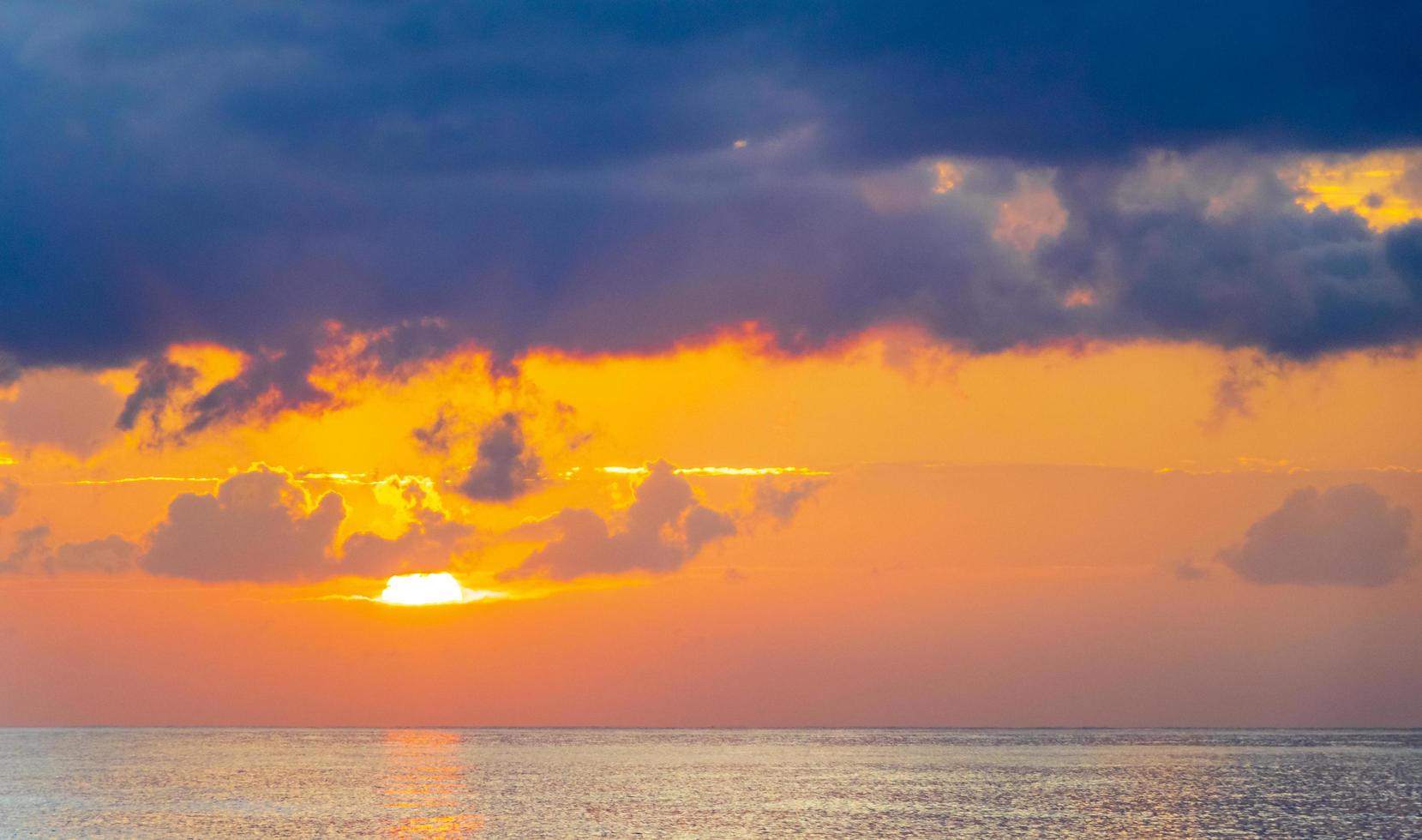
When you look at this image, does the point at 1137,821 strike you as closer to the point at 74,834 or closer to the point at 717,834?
the point at 717,834

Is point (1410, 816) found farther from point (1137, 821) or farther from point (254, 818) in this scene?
point (254, 818)

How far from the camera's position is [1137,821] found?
480ft

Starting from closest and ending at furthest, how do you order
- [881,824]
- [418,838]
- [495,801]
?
1. [418,838]
2. [881,824]
3. [495,801]

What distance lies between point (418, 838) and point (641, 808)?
37757mm

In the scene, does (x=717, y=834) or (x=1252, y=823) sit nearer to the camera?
(x=717, y=834)

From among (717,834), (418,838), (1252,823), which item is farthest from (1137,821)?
(418,838)

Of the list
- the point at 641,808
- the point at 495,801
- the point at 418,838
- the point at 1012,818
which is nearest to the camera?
the point at 418,838

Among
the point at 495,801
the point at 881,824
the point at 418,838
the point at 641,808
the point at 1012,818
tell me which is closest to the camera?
the point at 418,838

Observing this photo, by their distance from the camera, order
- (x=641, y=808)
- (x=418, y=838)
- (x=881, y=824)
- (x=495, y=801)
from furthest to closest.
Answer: (x=495, y=801)
(x=641, y=808)
(x=881, y=824)
(x=418, y=838)

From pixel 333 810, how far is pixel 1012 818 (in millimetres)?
66403

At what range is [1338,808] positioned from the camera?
167 m

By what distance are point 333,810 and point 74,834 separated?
30.2 metres

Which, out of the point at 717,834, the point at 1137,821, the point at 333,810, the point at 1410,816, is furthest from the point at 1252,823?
the point at 333,810

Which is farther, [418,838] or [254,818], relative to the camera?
[254,818]
